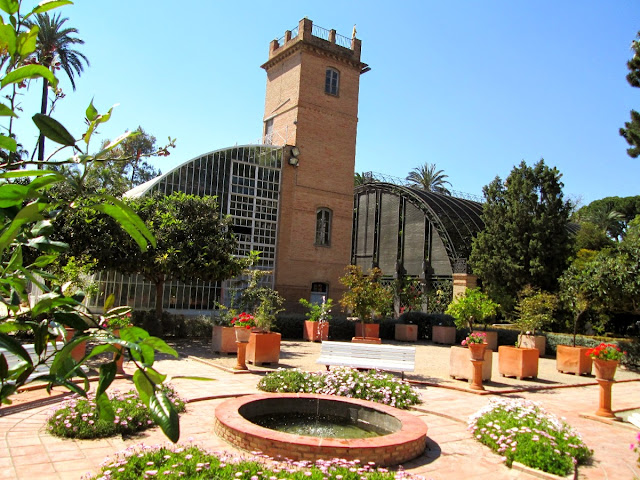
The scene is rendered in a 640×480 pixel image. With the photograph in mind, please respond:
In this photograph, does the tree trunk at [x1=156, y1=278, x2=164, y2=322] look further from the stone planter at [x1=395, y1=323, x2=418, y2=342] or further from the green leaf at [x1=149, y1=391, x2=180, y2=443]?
the green leaf at [x1=149, y1=391, x2=180, y2=443]

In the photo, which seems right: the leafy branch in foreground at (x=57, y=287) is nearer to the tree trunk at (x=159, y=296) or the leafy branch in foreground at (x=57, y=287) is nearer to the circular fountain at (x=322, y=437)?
the circular fountain at (x=322, y=437)


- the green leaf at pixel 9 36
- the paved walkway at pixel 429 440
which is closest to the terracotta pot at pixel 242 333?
the paved walkway at pixel 429 440

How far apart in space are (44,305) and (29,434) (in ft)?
21.0

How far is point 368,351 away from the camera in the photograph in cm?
1212

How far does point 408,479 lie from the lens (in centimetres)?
495

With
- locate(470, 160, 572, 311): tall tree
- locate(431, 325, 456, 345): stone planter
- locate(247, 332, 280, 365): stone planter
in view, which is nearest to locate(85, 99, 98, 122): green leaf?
locate(247, 332, 280, 365): stone planter

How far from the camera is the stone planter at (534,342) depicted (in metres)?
19.1

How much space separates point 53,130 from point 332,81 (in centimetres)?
2792

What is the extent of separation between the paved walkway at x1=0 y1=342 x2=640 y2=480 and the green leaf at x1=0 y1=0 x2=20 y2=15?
5.10 m

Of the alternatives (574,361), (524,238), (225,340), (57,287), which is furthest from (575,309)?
(57,287)

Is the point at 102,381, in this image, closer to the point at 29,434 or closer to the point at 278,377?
the point at 29,434

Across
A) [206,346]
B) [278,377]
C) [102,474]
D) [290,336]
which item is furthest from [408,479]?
[290,336]

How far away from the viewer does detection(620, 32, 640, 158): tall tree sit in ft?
47.9

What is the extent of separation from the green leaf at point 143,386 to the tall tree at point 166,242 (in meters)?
14.9
